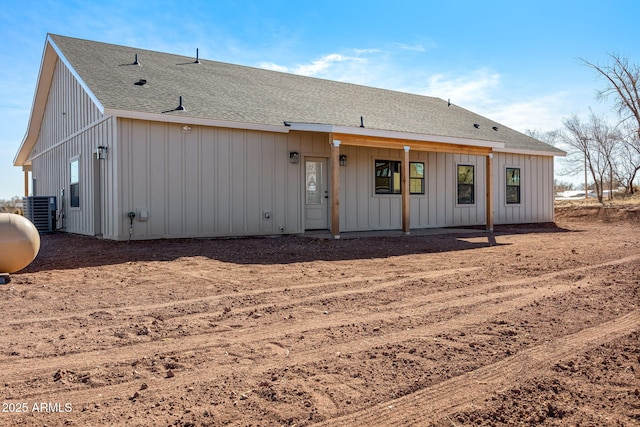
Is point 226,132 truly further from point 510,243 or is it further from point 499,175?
point 499,175

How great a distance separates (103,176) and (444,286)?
26.9 feet

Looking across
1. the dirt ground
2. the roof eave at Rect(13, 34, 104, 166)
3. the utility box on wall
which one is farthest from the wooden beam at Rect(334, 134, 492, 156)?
the utility box on wall

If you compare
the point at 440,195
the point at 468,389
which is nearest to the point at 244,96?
the point at 440,195

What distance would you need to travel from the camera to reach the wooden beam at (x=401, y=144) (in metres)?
11.0

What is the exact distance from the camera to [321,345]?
3.56 m

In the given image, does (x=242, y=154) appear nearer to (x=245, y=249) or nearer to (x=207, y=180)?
(x=207, y=180)

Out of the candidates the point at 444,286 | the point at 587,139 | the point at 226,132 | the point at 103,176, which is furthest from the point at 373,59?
the point at 587,139

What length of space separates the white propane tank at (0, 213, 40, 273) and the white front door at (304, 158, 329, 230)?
694 centimetres

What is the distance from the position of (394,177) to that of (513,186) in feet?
17.1

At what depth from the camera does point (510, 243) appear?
10758mm

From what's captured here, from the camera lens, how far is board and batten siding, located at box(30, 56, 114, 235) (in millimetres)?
11227

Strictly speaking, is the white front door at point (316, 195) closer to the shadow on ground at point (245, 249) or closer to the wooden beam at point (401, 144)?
the shadow on ground at point (245, 249)

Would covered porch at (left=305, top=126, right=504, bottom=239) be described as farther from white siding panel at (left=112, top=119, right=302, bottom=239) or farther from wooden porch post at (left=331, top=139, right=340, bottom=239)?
white siding panel at (left=112, top=119, right=302, bottom=239)

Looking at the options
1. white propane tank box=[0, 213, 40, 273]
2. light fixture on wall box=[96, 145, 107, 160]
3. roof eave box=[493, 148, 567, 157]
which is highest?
roof eave box=[493, 148, 567, 157]
